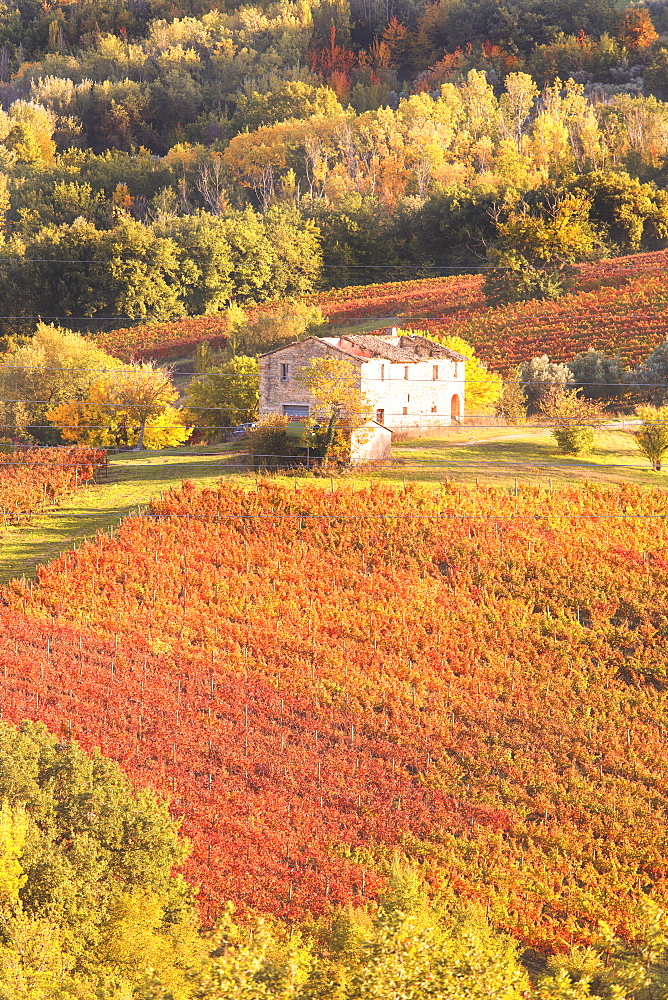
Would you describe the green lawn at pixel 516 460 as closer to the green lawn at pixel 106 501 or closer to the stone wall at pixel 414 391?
the stone wall at pixel 414 391

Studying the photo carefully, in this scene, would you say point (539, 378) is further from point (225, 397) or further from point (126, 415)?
point (126, 415)

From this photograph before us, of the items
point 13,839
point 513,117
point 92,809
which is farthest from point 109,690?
point 513,117

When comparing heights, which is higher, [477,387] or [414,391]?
[477,387]

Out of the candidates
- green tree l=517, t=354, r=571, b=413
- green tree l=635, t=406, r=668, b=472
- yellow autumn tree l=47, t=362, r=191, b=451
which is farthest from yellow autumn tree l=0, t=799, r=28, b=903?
green tree l=517, t=354, r=571, b=413

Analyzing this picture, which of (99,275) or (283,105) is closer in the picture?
(99,275)

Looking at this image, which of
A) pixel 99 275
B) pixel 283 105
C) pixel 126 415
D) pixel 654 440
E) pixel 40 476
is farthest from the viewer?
pixel 283 105

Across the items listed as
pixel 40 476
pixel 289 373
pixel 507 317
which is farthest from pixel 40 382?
pixel 507 317

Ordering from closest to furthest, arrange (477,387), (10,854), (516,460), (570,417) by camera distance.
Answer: (10,854) → (516,460) → (570,417) → (477,387)

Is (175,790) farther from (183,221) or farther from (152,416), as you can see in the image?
(183,221)
